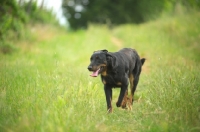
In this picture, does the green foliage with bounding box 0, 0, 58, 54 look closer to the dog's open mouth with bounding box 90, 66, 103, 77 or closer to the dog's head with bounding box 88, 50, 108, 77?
the dog's head with bounding box 88, 50, 108, 77

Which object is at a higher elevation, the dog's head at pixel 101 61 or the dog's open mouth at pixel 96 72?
the dog's head at pixel 101 61

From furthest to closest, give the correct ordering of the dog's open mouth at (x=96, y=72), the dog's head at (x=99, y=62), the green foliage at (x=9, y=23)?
the green foliage at (x=9, y=23) → the dog's head at (x=99, y=62) → the dog's open mouth at (x=96, y=72)

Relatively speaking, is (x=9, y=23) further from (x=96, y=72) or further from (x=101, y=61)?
(x=96, y=72)

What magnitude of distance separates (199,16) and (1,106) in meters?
11.8

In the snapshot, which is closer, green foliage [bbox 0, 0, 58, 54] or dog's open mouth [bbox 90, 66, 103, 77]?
dog's open mouth [bbox 90, 66, 103, 77]

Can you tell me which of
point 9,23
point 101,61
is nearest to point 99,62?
point 101,61

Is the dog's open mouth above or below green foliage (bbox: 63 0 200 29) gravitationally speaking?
below

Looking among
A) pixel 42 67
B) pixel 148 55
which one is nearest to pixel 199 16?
pixel 148 55

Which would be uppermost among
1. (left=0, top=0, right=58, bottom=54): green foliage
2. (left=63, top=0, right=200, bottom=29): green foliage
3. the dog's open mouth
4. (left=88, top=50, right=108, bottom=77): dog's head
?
(left=63, top=0, right=200, bottom=29): green foliage

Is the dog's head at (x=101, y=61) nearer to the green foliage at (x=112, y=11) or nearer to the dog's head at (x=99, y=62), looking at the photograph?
the dog's head at (x=99, y=62)

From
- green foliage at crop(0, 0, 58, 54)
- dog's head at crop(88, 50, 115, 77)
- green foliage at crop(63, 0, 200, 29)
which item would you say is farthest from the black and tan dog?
green foliage at crop(63, 0, 200, 29)

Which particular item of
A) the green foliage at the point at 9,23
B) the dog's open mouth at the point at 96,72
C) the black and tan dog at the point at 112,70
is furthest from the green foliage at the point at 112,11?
the dog's open mouth at the point at 96,72

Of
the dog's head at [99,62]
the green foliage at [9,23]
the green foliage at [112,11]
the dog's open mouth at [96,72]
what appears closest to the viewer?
the dog's open mouth at [96,72]

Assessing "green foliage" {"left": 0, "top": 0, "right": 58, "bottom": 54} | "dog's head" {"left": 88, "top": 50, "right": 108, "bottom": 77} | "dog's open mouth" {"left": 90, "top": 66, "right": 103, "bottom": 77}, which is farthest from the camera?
"green foliage" {"left": 0, "top": 0, "right": 58, "bottom": 54}
